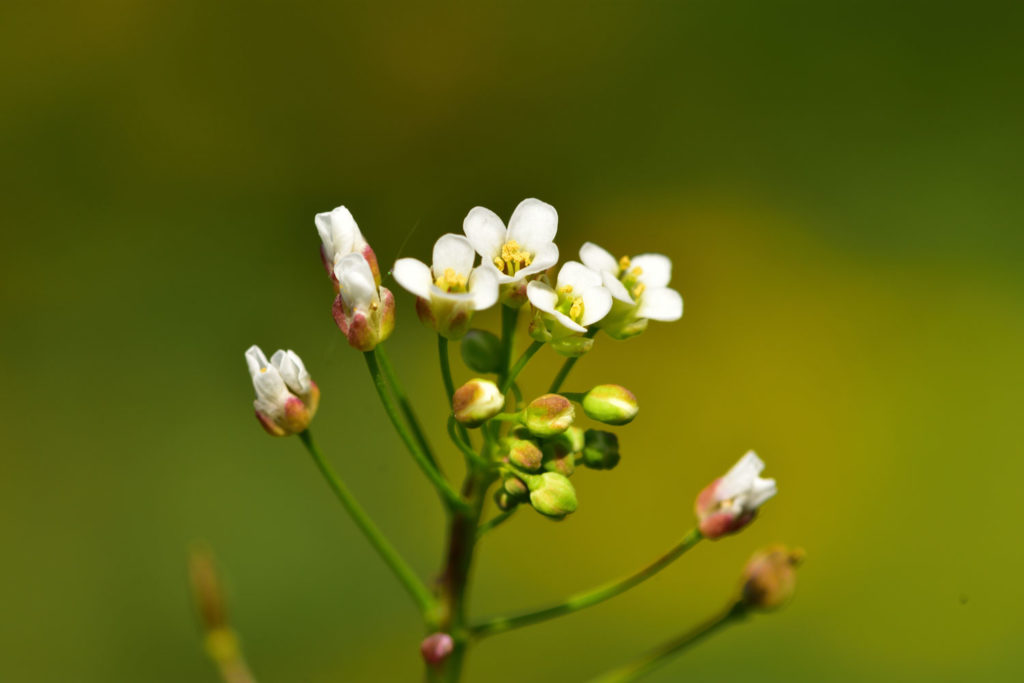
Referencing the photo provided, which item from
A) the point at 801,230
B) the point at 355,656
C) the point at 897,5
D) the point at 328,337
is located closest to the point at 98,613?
the point at 355,656

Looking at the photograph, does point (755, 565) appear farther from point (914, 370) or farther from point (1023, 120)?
point (1023, 120)

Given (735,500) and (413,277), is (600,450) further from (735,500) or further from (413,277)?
(413,277)

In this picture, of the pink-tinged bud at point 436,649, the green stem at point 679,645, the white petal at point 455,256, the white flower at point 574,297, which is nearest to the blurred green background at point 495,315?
the green stem at point 679,645

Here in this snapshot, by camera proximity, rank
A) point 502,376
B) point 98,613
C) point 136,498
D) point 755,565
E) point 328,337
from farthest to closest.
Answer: point 328,337 < point 136,498 < point 98,613 < point 755,565 < point 502,376

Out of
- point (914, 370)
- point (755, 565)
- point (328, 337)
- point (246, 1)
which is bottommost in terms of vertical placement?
point (914, 370)

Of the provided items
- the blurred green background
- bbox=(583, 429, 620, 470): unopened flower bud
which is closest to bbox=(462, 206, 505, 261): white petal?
bbox=(583, 429, 620, 470): unopened flower bud

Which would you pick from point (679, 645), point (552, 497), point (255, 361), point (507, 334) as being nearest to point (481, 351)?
point (507, 334)

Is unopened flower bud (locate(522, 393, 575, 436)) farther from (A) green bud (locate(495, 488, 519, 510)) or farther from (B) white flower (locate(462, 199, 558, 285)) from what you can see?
(B) white flower (locate(462, 199, 558, 285))
